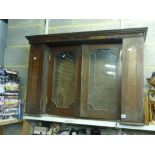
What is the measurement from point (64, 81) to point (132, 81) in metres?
0.59

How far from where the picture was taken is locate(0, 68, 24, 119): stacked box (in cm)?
177

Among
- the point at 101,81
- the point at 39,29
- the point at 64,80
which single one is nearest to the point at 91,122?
the point at 101,81

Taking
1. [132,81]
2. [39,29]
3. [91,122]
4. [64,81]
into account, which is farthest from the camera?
[39,29]

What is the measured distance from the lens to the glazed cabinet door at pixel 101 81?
164 centimetres

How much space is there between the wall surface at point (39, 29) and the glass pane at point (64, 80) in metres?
0.37

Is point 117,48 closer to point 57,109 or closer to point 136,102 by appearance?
point 136,102

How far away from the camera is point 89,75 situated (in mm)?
1713

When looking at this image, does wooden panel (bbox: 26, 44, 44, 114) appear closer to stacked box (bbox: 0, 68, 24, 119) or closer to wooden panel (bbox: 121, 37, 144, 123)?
stacked box (bbox: 0, 68, 24, 119)

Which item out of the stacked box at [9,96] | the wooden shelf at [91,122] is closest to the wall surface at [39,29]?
the stacked box at [9,96]

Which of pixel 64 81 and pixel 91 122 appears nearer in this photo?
pixel 91 122

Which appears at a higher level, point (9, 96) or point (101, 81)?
point (101, 81)

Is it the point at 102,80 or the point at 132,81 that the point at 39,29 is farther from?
the point at 132,81

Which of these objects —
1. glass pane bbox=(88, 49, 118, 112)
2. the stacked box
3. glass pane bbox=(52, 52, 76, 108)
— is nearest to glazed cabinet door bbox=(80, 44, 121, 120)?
glass pane bbox=(88, 49, 118, 112)

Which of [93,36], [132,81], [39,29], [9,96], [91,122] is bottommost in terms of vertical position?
[91,122]
